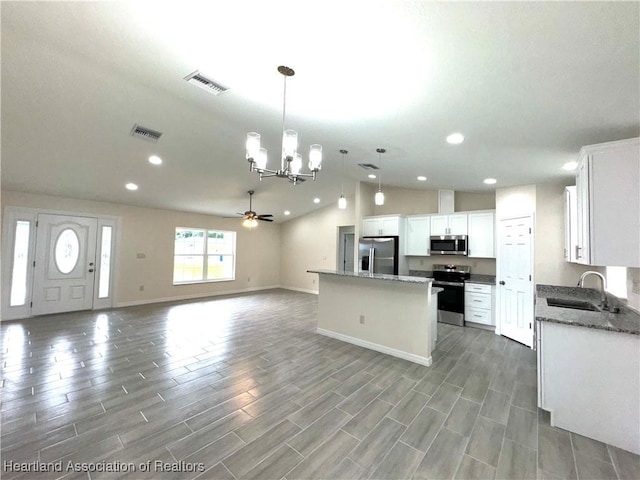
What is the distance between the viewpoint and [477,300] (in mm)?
5113

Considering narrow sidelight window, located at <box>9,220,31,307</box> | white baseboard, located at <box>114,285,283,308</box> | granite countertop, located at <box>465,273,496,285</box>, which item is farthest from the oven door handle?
narrow sidelight window, located at <box>9,220,31,307</box>

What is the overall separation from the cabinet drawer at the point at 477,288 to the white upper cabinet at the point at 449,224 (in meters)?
1.04

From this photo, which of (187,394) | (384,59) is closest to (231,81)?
(384,59)

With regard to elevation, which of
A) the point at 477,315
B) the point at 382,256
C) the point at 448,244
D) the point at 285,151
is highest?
the point at 285,151

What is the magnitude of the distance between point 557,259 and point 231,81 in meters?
5.04

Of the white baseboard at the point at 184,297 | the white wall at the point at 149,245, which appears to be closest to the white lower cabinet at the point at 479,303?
the white baseboard at the point at 184,297

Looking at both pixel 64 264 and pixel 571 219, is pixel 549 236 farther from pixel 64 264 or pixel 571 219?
pixel 64 264

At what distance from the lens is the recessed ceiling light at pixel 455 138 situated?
114 inches

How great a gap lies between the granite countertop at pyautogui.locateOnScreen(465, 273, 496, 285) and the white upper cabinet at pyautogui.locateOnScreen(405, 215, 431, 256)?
0.98 metres

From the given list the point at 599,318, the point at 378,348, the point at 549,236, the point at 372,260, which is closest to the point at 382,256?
the point at 372,260

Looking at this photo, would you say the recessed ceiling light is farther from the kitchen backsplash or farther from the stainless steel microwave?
the kitchen backsplash

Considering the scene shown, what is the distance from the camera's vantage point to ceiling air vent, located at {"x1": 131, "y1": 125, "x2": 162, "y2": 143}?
3604mm

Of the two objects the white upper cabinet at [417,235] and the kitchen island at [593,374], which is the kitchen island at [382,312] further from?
the white upper cabinet at [417,235]

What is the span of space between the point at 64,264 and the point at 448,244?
811cm
